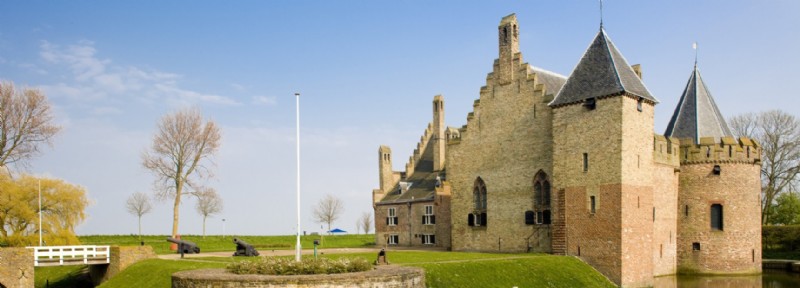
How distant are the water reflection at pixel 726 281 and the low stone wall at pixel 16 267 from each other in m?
30.0

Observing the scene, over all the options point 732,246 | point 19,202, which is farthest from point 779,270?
point 19,202

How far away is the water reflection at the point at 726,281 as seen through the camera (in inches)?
1369

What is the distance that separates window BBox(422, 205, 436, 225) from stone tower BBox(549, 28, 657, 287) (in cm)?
1549

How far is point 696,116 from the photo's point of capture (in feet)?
137

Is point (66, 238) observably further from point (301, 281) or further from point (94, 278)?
point (301, 281)

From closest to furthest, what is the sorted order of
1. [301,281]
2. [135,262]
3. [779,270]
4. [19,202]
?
[301,281] → [135,262] → [19,202] → [779,270]

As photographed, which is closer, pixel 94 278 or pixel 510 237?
pixel 94 278

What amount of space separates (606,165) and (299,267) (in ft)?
60.7

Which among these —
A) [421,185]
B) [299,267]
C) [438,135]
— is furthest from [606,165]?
[438,135]

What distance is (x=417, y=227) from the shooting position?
51.2 m

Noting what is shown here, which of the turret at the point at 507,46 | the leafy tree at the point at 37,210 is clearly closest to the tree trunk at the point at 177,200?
the leafy tree at the point at 37,210

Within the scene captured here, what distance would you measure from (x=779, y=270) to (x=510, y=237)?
65.3 feet

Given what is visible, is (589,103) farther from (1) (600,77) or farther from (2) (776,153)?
(2) (776,153)

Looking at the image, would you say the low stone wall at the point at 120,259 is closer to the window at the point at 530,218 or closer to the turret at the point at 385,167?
the window at the point at 530,218
